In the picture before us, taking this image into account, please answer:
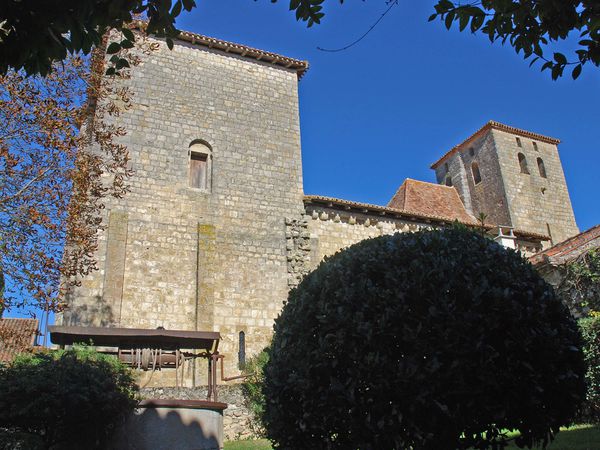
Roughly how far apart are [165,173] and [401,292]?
38.9 ft

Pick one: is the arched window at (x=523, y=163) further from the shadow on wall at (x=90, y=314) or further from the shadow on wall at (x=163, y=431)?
the shadow on wall at (x=163, y=431)

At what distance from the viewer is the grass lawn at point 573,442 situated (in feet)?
22.8

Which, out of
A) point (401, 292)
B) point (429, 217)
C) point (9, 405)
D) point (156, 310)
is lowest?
point (9, 405)

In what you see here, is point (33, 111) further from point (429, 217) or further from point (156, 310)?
point (429, 217)

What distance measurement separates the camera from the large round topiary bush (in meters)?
4.45

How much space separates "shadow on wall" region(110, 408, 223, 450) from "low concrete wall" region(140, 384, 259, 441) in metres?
3.69

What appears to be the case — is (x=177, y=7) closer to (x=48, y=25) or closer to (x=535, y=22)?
(x=48, y=25)

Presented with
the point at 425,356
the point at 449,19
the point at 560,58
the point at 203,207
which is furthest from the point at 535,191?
the point at 425,356

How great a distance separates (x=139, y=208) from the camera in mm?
14570

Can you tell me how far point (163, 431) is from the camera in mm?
7418

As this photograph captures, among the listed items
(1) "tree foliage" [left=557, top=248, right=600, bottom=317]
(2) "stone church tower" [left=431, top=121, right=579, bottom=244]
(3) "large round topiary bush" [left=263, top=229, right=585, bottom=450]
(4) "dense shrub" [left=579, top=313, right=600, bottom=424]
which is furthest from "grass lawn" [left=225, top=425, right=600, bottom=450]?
(2) "stone church tower" [left=431, top=121, right=579, bottom=244]

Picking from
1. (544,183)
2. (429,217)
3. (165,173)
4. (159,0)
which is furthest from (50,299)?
(544,183)

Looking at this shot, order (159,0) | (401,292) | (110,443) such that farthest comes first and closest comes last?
(110,443), (401,292), (159,0)

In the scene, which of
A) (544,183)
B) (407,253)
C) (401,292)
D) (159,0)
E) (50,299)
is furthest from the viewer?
(544,183)
